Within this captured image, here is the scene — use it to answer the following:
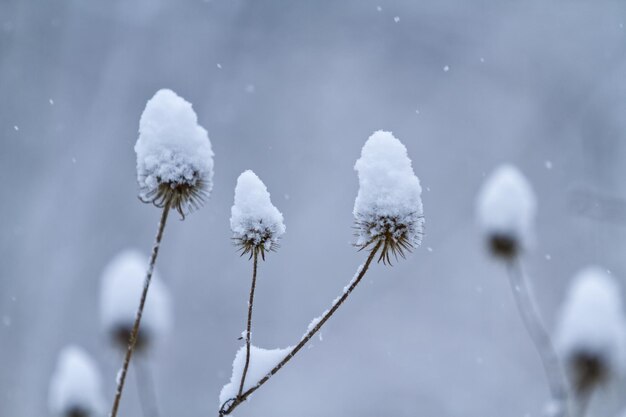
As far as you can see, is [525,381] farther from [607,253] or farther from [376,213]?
[376,213]

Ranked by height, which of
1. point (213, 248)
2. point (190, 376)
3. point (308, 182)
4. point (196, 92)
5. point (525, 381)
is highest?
point (196, 92)

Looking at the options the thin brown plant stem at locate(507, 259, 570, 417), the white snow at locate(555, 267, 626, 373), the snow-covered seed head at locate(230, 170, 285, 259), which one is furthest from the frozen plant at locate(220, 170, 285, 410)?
the white snow at locate(555, 267, 626, 373)

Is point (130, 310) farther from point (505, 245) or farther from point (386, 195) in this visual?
point (505, 245)

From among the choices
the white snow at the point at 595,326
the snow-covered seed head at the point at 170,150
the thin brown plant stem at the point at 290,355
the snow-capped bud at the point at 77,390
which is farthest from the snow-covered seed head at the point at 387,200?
the snow-capped bud at the point at 77,390

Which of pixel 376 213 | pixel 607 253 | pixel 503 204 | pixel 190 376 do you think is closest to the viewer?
pixel 376 213

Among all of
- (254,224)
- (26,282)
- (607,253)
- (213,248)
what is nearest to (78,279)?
(26,282)

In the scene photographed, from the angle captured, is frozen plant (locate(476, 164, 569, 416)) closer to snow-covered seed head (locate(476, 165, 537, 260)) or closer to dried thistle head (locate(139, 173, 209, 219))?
snow-covered seed head (locate(476, 165, 537, 260))
